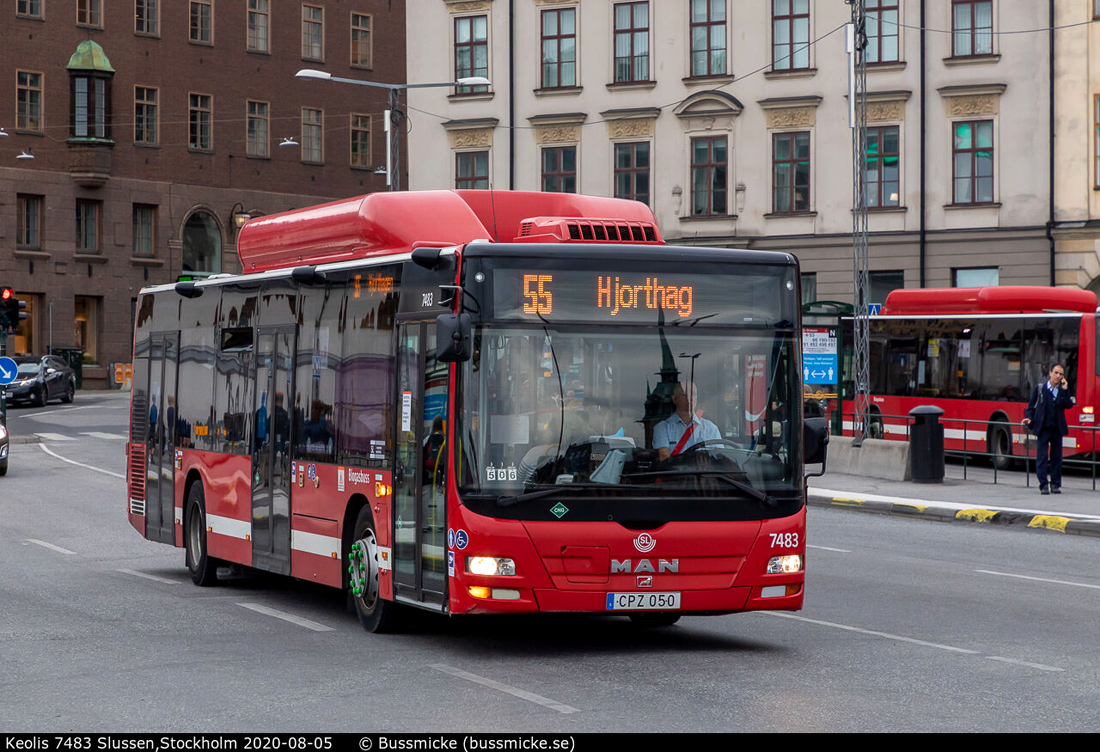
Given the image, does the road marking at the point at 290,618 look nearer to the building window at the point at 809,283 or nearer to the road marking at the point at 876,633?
the road marking at the point at 876,633

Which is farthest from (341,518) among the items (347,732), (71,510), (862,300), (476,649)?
(862,300)

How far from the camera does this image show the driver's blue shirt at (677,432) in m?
10.2

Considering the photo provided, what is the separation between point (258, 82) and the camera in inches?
2694

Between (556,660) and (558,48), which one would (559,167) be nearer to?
(558,48)

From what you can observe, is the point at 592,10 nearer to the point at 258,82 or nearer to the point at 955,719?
the point at 258,82

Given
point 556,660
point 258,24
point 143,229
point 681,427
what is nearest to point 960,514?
point 681,427

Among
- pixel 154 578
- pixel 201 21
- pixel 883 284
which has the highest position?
pixel 201 21

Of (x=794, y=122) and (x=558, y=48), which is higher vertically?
(x=558, y=48)

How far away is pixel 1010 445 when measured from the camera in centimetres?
2806

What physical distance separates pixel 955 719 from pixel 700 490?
249 cm

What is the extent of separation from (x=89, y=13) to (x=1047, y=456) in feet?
157

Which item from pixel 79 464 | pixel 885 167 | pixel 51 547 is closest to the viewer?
pixel 51 547

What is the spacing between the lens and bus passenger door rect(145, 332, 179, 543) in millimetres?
15547

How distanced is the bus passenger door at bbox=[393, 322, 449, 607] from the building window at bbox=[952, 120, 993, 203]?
35.9 metres
